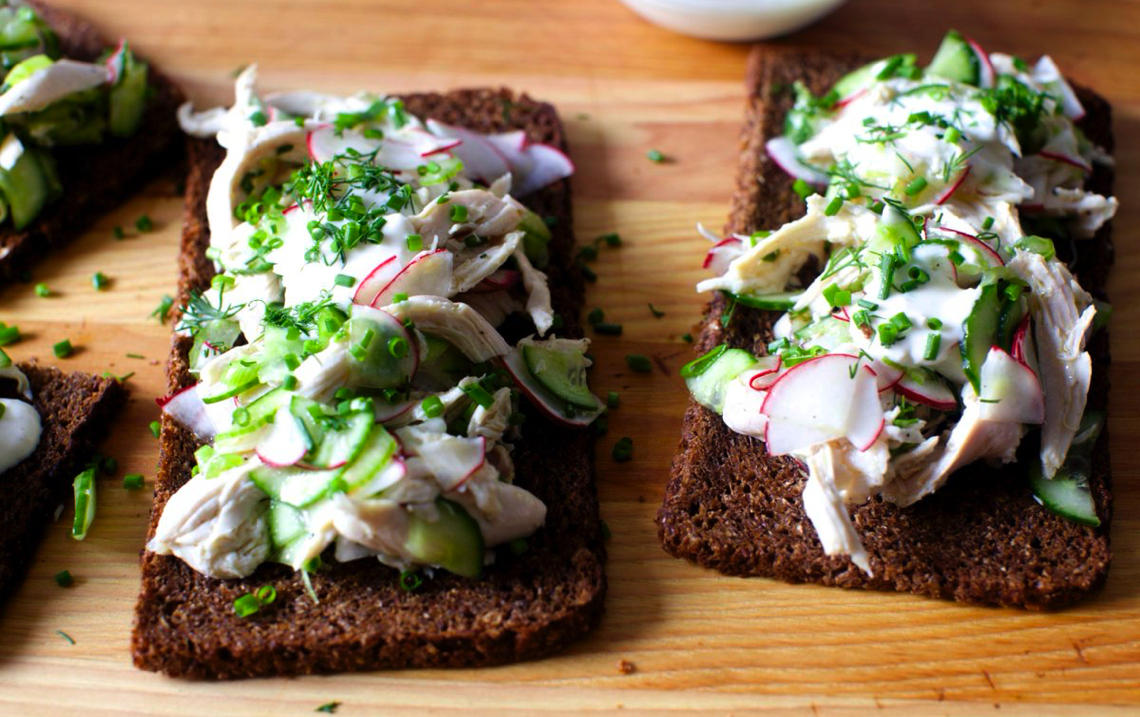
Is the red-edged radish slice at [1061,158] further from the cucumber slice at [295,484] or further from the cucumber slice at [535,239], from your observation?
the cucumber slice at [295,484]

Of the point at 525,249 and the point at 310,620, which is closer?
the point at 310,620

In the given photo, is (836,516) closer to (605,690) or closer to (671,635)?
(671,635)

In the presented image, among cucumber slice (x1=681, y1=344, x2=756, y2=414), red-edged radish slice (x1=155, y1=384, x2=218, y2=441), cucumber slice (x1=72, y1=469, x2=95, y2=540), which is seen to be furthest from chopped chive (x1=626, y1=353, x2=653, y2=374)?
cucumber slice (x1=72, y1=469, x2=95, y2=540)

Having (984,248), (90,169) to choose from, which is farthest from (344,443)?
(90,169)

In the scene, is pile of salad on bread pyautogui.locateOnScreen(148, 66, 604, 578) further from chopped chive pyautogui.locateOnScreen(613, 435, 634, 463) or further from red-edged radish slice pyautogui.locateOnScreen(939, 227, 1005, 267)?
red-edged radish slice pyautogui.locateOnScreen(939, 227, 1005, 267)

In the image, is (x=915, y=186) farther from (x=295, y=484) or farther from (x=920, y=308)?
(x=295, y=484)

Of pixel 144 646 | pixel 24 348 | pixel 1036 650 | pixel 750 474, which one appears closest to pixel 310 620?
pixel 144 646
